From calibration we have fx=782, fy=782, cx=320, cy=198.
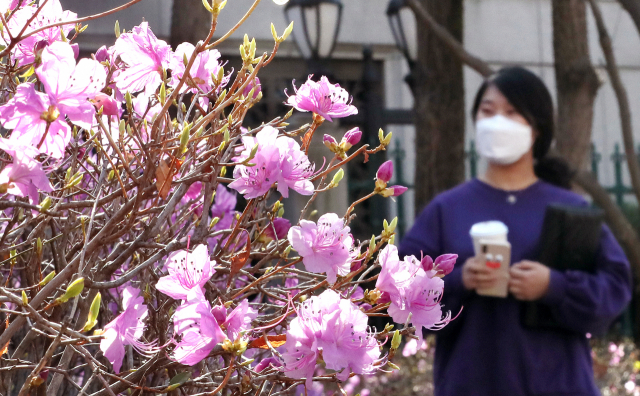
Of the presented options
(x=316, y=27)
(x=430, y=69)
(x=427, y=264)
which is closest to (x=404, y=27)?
(x=430, y=69)

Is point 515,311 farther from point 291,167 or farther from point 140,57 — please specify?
point 140,57

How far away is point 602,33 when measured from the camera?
437 centimetres

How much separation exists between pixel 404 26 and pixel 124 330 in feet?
14.3

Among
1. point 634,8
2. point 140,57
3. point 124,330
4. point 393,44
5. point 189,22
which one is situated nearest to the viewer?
point 124,330

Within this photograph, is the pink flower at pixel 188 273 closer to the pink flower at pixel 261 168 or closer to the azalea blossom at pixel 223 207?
the pink flower at pixel 261 168

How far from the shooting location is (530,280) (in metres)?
2.41

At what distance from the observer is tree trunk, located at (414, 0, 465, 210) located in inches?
193

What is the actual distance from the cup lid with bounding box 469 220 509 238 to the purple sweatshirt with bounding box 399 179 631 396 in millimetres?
142

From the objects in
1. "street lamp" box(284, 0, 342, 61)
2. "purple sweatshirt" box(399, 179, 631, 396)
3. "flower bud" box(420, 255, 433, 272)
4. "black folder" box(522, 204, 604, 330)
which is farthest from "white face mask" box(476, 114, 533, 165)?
"street lamp" box(284, 0, 342, 61)

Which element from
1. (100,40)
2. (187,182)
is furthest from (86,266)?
(100,40)

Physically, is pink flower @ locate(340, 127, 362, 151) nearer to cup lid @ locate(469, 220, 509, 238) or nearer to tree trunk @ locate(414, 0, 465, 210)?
cup lid @ locate(469, 220, 509, 238)

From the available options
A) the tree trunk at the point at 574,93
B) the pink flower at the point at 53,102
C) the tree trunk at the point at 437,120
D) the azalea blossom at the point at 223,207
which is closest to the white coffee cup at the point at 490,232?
the azalea blossom at the point at 223,207

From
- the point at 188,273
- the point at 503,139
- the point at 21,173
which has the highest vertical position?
the point at 21,173

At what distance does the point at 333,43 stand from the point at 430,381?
248 cm
